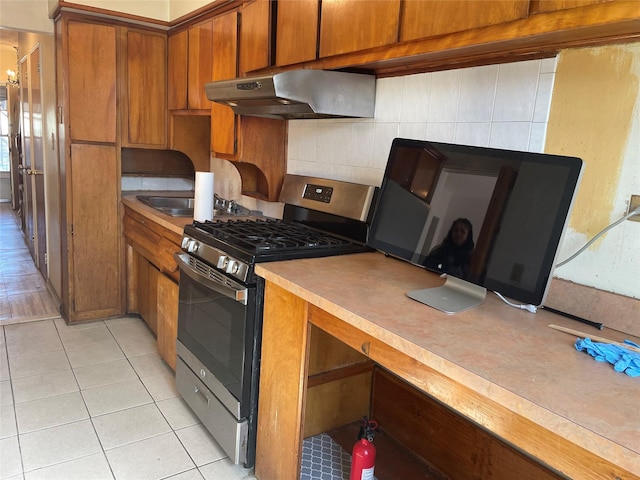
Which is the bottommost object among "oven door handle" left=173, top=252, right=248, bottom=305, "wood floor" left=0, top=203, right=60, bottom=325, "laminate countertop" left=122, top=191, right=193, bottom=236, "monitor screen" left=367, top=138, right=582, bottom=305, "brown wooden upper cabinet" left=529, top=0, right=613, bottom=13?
"wood floor" left=0, top=203, right=60, bottom=325

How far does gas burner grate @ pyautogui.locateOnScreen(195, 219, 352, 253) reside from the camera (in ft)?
6.41

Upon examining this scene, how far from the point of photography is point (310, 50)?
2.03 metres

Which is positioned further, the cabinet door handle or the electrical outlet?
the cabinet door handle

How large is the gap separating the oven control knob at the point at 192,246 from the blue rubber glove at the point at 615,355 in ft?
5.28

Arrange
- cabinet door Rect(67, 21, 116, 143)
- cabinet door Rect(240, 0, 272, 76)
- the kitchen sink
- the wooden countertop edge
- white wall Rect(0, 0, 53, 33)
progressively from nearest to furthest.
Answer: cabinet door Rect(240, 0, 272, 76)
the wooden countertop edge
the kitchen sink
cabinet door Rect(67, 21, 116, 143)
white wall Rect(0, 0, 53, 33)

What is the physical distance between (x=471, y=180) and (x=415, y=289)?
41cm

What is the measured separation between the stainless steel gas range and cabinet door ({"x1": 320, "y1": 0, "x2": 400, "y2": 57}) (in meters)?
0.61

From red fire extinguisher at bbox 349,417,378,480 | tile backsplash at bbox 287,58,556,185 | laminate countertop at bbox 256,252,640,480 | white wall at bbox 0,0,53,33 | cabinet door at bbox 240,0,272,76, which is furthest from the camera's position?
white wall at bbox 0,0,53,33

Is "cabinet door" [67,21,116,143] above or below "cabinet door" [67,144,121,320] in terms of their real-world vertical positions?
above

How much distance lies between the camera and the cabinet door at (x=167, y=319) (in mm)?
2619

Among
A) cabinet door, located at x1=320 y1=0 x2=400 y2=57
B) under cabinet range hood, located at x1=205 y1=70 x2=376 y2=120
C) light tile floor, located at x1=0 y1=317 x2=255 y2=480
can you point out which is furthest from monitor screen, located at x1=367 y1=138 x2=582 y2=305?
light tile floor, located at x1=0 y1=317 x2=255 y2=480

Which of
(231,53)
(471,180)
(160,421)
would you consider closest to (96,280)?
(160,421)

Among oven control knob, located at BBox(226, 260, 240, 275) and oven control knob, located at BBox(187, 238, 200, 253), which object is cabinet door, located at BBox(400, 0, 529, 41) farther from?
oven control knob, located at BBox(187, 238, 200, 253)

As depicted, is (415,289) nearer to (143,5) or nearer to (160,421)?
(160,421)
